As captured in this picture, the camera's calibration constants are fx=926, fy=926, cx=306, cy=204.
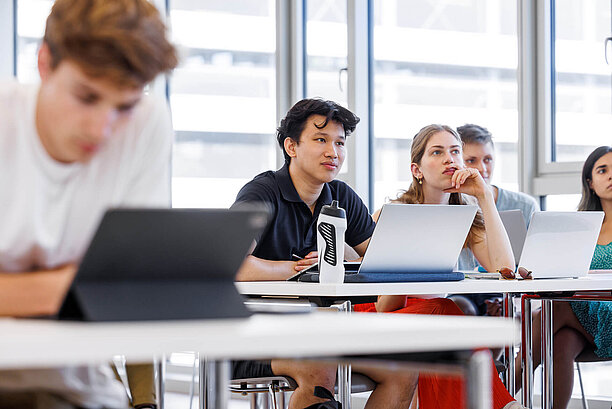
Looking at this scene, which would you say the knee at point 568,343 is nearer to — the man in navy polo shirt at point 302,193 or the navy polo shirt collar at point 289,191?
the man in navy polo shirt at point 302,193

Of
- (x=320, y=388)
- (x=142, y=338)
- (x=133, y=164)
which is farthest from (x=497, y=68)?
(x=142, y=338)

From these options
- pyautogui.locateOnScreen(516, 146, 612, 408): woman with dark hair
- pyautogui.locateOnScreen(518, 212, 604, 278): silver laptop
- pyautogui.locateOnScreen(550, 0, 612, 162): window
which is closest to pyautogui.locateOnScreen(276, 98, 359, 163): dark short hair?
pyautogui.locateOnScreen(518, 212, 604, 278): silver laptop

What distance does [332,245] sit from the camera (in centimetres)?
232

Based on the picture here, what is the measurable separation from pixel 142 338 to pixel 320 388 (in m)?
1.55

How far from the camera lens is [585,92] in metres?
4.30

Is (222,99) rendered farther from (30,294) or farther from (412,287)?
(30,294)

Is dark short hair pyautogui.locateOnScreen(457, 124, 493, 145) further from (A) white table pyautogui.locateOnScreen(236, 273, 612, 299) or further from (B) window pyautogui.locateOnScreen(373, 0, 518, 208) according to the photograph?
(A) white table pyautogui.locateOnScreen(236, 273, 612, 299)

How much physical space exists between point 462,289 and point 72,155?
4.33 feet

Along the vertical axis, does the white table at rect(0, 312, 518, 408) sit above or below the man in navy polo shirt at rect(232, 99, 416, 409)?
below

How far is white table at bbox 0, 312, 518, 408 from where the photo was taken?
0.91 meters

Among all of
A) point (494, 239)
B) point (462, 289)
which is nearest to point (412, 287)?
point (462, 289)

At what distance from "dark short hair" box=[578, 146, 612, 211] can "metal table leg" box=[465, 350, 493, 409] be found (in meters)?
2.52

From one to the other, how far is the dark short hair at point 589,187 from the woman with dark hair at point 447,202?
48 centimetres

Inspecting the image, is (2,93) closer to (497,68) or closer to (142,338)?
(142,338)
